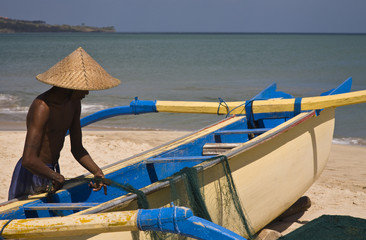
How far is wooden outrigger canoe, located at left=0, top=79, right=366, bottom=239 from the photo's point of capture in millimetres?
3195

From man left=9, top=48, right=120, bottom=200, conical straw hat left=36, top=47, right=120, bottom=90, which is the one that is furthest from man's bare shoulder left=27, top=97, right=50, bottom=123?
conical straw hat left=36, top=47, right=120, bottom=90

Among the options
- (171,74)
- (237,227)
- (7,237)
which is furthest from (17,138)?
(171,74)

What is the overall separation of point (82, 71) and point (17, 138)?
18.7ft

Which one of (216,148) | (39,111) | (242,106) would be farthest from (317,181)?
(39,111)

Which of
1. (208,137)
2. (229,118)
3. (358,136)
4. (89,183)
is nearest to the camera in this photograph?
(89,183)

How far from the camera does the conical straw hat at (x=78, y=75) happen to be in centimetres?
311

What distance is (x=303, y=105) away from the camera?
526cm

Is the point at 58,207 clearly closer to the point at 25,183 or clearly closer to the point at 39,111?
the point at 25,183

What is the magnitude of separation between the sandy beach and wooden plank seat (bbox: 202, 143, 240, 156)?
106 cm

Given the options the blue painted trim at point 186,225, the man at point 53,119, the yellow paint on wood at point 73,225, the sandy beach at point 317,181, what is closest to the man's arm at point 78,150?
the man at point 53,119

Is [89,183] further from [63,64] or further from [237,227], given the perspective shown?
[237,227]

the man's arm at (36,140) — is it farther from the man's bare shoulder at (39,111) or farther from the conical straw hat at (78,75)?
the conical straw hat at (78,75)

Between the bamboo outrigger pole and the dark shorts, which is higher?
the bamboo outrigger pole

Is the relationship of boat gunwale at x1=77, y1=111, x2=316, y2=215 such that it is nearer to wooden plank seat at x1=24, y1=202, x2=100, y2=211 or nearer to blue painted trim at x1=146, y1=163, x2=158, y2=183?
wooden plank seat at x1=24, y1=202, x2=100, y2=211
